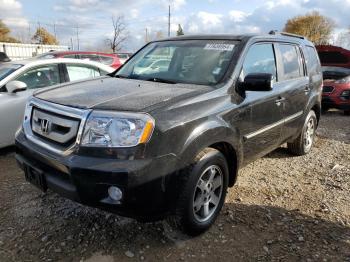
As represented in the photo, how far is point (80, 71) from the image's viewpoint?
6.32 m

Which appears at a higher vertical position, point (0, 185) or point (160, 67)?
point (160, 67)

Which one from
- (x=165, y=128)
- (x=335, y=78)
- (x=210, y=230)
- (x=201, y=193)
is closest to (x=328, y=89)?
(x=335, y=78)

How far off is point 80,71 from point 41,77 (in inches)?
30.3

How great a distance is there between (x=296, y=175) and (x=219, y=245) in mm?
2143

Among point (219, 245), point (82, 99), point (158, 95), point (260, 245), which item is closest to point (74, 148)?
point (82, 99)

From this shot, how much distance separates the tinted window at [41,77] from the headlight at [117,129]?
135 inches

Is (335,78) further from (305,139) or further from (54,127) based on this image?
(54,127)

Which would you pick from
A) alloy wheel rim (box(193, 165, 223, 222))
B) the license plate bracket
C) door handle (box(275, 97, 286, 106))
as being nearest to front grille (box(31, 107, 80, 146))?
the license plate bracket

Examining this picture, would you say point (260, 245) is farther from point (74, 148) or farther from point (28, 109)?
point (28, 109)

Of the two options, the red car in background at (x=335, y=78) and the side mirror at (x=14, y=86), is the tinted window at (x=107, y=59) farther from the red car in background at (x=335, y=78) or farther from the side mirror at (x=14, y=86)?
the side mirror at (x=14, y=86)

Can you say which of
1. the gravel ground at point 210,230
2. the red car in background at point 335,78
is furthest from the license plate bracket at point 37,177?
the red car in background at point 335,78

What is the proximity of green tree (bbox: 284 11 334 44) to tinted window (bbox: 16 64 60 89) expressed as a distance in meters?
62.2

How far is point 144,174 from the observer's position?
255 centimetres

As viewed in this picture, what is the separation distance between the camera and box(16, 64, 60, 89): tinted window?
5574mm
